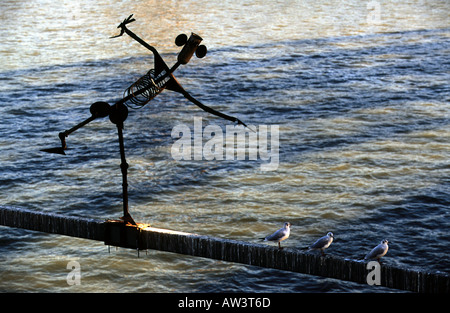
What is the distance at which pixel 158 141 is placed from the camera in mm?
15094

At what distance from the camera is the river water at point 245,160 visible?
9.63 meters

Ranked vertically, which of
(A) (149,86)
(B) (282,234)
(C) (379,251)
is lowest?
(C) (379,251)

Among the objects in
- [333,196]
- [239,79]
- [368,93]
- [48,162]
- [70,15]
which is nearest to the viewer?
[333,196]

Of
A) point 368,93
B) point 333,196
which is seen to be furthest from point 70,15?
point 333,196

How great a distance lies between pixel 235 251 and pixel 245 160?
723 centimetres

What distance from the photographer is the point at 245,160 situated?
44.7ft

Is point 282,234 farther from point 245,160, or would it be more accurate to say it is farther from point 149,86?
point 245,160

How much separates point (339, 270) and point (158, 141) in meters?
9.28

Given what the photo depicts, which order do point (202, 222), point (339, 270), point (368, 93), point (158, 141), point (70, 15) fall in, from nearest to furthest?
point (339, 270) → point (202, 222) → point (158, 141) → point (368, 93) → point (70, 15)

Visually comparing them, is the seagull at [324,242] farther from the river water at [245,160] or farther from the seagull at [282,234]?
the river water at [245,160]

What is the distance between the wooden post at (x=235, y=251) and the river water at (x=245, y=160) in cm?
210

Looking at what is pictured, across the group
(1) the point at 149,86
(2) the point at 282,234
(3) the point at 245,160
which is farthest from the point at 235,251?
(3) the point at 245,160

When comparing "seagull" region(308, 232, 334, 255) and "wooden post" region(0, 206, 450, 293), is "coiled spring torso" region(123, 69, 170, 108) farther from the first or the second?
"seagull" region(308, 232, 334, 255)

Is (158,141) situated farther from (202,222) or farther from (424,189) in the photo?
(424,189)
